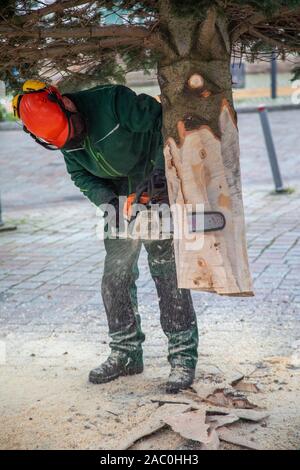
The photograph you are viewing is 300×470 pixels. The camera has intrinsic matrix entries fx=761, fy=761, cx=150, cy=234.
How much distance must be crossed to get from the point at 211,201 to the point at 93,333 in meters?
2.02

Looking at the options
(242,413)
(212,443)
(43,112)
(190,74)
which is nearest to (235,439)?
(212,443)

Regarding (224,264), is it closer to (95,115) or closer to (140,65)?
(95,115)

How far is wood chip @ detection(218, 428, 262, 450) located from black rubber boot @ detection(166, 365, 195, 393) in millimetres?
487

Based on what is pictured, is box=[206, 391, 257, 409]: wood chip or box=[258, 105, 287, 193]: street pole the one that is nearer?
box=[206, 391, 257, 409]: wood chip

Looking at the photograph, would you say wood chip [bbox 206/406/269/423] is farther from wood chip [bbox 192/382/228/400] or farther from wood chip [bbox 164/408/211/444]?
wood chip [bbox 192/382/228/400]

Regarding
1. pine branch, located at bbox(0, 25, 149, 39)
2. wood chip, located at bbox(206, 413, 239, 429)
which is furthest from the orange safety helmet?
wood chip, located at bbox(206, 413, 239, 429)

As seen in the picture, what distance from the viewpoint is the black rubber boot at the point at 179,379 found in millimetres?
3791

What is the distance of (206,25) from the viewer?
9.87 feet

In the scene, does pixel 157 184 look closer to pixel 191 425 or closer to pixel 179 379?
pixel 179 379

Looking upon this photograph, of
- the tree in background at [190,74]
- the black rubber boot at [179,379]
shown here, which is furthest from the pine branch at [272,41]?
the black rubber boot at [179,379]

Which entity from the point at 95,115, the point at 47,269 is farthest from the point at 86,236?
the point at 95,115

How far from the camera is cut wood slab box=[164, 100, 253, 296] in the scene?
311 centimetres
